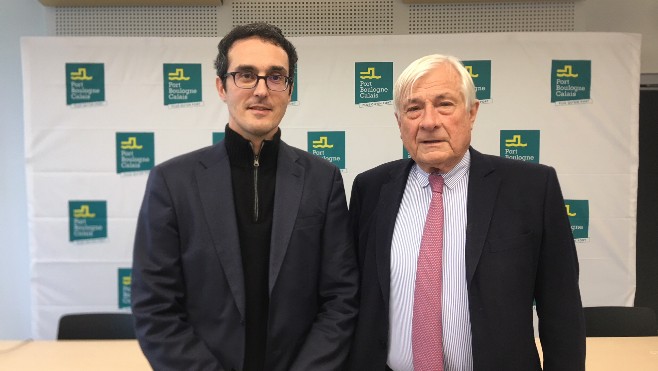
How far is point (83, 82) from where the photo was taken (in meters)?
2.96

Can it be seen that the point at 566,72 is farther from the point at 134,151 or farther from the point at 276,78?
the point at 134,151

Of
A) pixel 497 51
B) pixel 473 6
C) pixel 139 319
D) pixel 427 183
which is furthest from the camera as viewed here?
pixel 473 6

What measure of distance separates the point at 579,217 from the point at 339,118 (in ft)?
5.71

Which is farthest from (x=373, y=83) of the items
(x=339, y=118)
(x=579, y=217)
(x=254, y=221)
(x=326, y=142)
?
(x=254, y=221)

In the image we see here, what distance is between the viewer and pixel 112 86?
296 cm

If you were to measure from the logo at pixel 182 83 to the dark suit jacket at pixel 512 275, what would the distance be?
80.6 inches

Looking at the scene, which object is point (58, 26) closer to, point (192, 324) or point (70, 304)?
point (70, 304)

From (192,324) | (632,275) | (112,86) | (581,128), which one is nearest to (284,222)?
(192,324)

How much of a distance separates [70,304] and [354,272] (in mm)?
2519

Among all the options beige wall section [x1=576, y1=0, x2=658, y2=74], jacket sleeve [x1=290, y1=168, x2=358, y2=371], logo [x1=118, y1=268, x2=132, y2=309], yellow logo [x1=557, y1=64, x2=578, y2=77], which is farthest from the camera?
beige wall section [x1=576, y1=0, x2=658, y2=74]

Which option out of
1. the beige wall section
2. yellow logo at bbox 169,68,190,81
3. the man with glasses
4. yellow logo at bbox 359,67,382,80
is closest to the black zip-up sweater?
the man with glasses

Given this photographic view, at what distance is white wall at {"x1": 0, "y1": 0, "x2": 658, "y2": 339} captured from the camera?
3.20m

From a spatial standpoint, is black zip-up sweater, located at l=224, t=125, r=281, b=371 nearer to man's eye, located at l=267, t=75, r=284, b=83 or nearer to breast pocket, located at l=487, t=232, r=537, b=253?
man's eye, located at l=267, t=75, r=284, b=83

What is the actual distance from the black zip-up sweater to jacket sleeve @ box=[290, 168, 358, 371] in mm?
142
